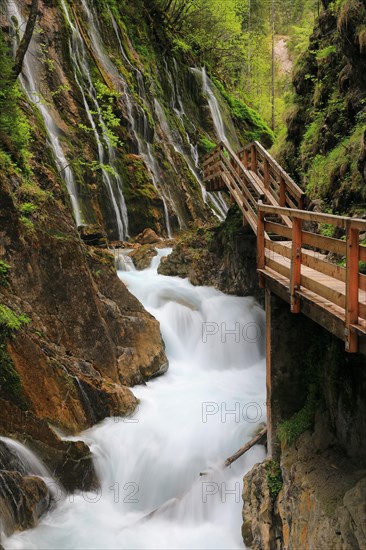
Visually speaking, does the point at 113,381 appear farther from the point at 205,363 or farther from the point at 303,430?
the point at 303,430

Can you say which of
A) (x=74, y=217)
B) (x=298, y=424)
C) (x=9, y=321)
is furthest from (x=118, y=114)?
(x=298, y=424)

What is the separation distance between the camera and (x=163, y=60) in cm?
2647

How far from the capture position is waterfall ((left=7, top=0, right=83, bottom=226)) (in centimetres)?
1661

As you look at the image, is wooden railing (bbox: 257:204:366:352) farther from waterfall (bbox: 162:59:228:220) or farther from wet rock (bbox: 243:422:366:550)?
waterfall (bbox: 162:59:228:220)

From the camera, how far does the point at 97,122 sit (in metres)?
19.0

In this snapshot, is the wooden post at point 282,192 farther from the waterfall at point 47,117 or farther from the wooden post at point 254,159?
the waterfall at point 47,117

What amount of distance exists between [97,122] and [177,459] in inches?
545

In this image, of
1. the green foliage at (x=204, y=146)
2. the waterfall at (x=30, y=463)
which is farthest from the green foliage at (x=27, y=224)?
the green foliage at (x=204, y=146)

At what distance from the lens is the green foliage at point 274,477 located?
263 inches

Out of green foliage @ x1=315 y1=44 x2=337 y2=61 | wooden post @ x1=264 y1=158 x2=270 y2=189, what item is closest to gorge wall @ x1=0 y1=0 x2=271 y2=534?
wooden post @ x1=264 y1=158 x2=270 y2=189

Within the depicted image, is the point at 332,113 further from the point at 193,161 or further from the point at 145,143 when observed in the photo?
the point at 193,161

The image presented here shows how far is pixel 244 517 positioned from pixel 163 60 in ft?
79.4

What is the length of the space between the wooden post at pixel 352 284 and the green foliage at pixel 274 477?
2.95 metres

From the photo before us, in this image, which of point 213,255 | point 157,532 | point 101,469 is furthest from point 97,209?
point 157,532
